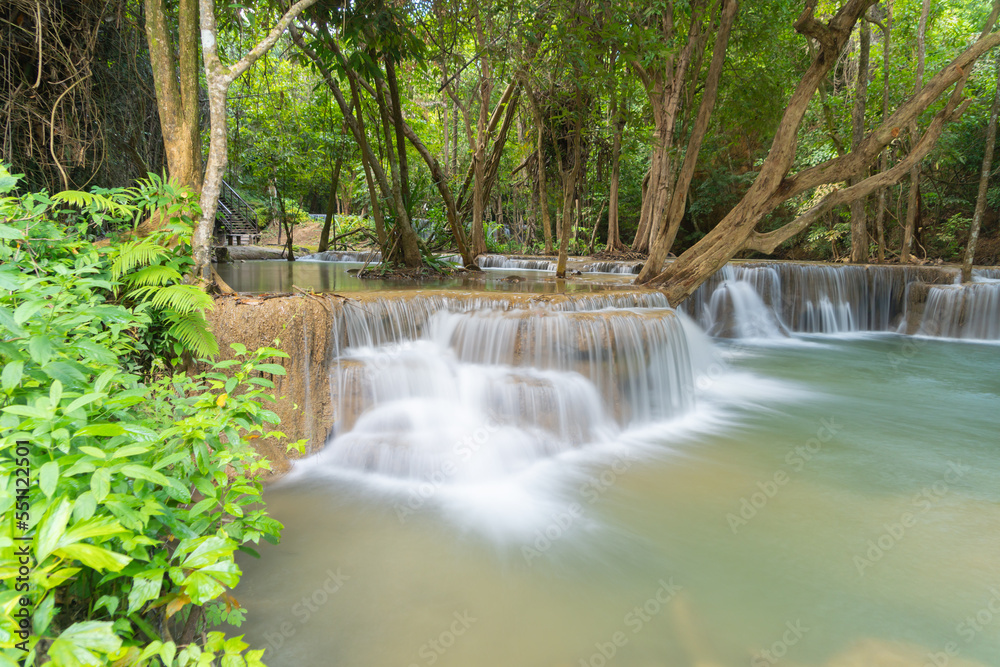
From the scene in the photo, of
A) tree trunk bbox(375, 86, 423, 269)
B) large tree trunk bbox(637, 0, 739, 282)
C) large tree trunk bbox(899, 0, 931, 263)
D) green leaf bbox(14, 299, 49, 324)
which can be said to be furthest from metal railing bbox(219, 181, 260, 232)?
large tree trunk bbox(899, 0, 931, 263)

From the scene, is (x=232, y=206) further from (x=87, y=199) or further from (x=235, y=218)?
(x=87, y=199)

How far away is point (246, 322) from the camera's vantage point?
438 cm

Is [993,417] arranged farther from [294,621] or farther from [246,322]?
[246,322]

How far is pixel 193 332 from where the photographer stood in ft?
11.9

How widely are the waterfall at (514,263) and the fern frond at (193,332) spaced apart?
8569 millimetres

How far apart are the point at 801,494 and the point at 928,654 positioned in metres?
1.63

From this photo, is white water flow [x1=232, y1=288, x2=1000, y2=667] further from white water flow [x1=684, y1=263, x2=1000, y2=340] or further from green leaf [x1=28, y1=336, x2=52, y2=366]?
white water flow [x1=684, y1=263, x2=1000, y2=340]

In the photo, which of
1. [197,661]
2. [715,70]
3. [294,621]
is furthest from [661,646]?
[715,70]

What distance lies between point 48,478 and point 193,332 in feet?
8.85

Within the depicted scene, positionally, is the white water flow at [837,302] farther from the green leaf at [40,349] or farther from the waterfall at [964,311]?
the green leaf at [40,349]

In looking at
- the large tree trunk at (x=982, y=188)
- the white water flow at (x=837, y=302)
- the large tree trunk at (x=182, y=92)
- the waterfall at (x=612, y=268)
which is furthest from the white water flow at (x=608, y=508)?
the large tree trunk at (x=982, y=188)

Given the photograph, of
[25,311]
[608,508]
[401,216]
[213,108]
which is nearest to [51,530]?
[25,311]

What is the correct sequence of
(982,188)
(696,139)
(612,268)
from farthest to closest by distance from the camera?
(612,268)
(982,188)
(696,139)

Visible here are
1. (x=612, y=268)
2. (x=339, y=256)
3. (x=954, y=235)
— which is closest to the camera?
(x=612, y=268)
